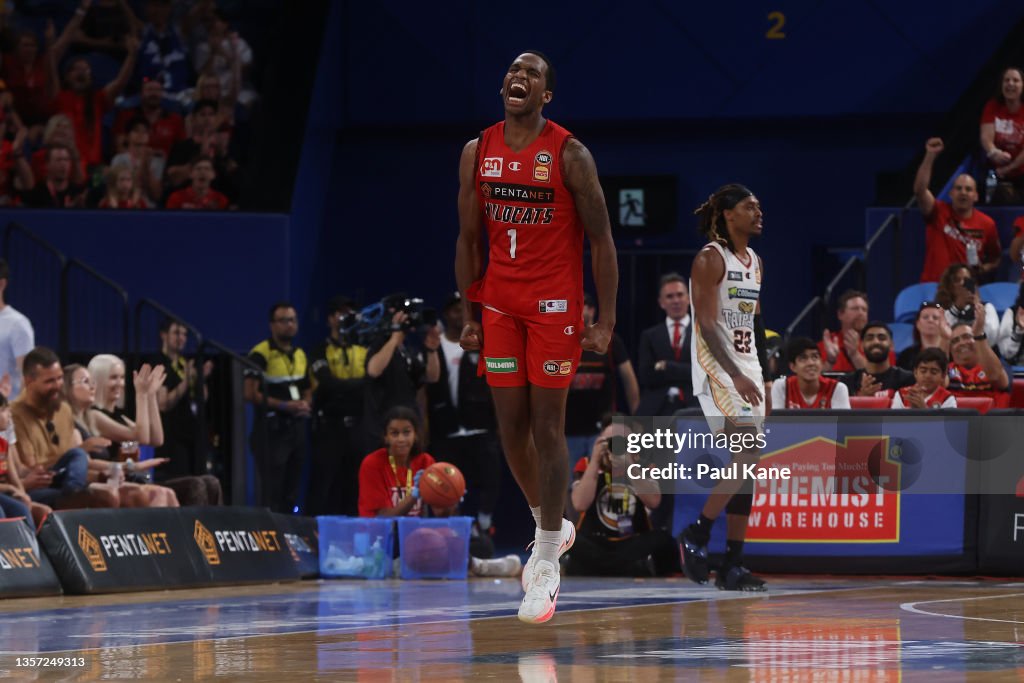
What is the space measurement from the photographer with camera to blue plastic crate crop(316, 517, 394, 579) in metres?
1.87

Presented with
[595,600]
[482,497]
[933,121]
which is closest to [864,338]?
[482,497]

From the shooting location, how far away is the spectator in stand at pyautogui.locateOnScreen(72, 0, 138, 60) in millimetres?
19688

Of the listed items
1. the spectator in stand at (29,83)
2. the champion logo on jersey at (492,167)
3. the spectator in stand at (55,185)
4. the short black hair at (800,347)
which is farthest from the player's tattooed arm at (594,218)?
the spectator in stand at (29,83)

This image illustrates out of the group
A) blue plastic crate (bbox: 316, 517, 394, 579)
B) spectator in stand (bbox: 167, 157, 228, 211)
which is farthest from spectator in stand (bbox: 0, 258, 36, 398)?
spectator in stand (bbox: 167, 157, 228, 211)

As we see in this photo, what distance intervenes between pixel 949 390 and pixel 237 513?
5.74 meters

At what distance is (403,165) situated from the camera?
810 inches

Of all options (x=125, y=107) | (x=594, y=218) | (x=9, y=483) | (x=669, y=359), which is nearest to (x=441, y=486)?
(x=669, y=359)

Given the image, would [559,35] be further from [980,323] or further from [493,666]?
[493,666]

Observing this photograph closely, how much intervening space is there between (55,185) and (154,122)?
4.84 ft

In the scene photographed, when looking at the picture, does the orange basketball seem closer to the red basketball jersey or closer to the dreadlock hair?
the red basketball jersey

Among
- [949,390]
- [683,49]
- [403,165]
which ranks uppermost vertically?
[683,49]

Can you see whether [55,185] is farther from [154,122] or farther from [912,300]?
[912,300]

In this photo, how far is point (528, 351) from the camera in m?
7.90

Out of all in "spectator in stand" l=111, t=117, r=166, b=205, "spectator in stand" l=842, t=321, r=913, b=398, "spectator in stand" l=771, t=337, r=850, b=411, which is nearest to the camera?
"spectator in stand" l=771, t=337, r=850, b=411
